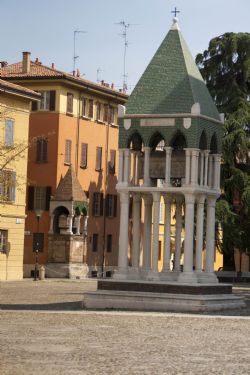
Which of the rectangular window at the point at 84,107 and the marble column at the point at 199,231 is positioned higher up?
the rectangular window at the point at 84,107

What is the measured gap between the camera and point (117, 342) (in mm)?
24859

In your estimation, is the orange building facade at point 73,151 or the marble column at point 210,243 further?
the orange building facade at point 73,151

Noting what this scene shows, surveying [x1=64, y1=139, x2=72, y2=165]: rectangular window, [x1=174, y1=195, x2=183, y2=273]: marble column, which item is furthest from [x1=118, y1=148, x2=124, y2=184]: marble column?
[x1=64, y1=139, x2=72, y2=165]: rectangular window

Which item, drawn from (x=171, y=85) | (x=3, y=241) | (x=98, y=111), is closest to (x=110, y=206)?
(x=98, y=111)

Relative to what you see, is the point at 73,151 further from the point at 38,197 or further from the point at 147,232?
the point at 147,232

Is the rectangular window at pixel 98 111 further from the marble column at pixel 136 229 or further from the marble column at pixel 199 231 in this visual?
the marble column at pixel 199 231

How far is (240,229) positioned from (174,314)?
34642 millimetres

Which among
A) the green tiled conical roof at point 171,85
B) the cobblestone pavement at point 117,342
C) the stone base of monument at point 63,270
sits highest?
the green tiled conical roof at point 171,85

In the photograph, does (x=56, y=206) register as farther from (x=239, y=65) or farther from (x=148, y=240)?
(x=148, y=240)

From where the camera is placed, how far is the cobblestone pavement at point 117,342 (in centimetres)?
2005

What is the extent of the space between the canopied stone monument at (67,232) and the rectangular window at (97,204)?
447 cm

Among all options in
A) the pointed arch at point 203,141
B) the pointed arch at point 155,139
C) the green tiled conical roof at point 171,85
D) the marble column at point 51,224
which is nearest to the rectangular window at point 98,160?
the marble column at point 51,224

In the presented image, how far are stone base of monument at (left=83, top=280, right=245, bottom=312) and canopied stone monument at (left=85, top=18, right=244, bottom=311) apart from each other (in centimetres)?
3

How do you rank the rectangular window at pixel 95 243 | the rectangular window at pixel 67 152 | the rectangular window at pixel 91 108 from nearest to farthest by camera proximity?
the rectangular window at pixel 67 152 < the rectangular window at pixel 95 243 < the rectangular window at pixel 91 108
